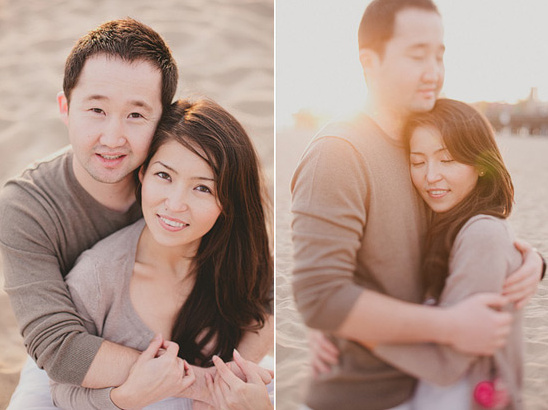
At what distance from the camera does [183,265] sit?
194 cm

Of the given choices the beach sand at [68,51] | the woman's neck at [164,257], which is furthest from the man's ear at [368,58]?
the beach sand at [68,51]

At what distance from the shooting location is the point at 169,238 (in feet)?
5.88

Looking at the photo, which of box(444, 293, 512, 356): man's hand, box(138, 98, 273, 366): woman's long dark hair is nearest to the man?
box(444, 293, 512, 356): man's hand

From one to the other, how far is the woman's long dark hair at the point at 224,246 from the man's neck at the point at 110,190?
0.52ft

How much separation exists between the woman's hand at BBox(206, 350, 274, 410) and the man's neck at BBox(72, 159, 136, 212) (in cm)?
65

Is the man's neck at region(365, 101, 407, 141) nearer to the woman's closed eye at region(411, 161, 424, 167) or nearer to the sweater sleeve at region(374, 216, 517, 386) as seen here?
the woman's closed eye at region(411, 161, 424, 167)

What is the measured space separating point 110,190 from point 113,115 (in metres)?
0.29

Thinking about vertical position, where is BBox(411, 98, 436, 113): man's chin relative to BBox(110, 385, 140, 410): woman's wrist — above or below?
above

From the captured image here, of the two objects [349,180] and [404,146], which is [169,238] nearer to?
[349,180]

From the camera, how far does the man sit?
1414 millimetres

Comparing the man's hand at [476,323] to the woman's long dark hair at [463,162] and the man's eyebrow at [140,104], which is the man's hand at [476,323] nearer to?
the woman's long dark hair at [463,162]

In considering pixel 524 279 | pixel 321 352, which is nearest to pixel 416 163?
pixel 524 279

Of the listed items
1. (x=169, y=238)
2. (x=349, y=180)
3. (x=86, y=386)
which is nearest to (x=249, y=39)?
(x=169, y=238)

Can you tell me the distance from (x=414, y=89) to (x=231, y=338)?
3.64 ft
